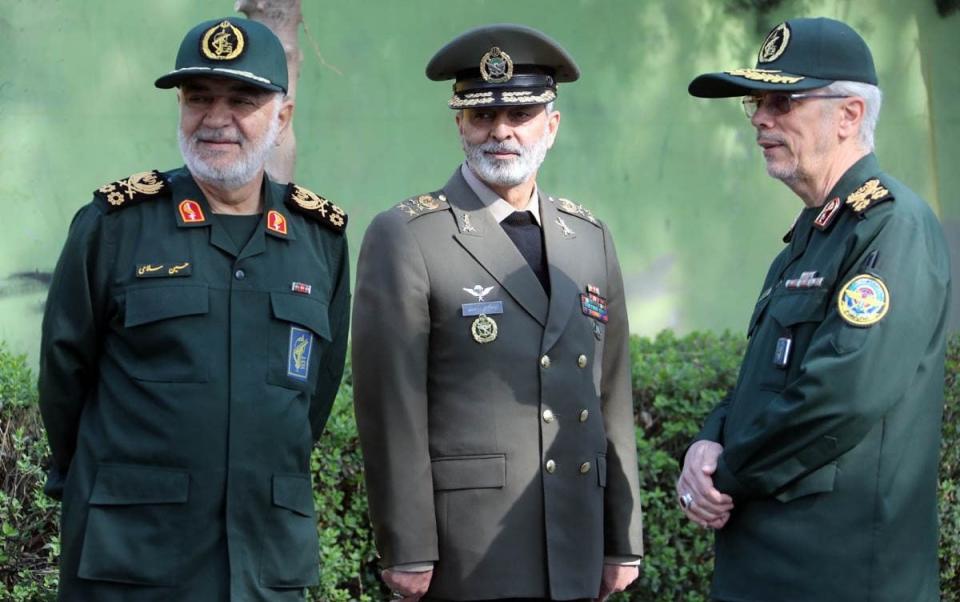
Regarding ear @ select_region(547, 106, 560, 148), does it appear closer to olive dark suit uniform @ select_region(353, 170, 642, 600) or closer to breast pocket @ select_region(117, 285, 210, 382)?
Result: olive dark suit uniform @ select_region(353, 170, 642, 600)

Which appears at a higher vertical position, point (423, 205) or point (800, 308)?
point (423, 205)

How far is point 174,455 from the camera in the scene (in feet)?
13.6

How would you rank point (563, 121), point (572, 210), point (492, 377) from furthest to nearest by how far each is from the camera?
point (563, 121) < point (572, 210) < point (492, 377)

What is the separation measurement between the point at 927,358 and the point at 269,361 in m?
1.70

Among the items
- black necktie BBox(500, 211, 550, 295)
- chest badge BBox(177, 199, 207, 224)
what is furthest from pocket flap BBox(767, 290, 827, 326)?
chest badge BBox(177, 199, 207, 224)

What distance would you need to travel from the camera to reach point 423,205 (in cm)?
478

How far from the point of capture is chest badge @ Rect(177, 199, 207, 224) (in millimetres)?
4332

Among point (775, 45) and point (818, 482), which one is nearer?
point (818, 482)

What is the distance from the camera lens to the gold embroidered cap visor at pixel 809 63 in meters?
4.40

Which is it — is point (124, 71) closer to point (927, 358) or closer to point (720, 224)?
point (720, 224)

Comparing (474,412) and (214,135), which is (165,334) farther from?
(474,412)

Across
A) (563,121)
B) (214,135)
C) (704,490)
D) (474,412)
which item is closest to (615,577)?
(704,490)

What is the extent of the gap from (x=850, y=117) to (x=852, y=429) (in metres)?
0.88

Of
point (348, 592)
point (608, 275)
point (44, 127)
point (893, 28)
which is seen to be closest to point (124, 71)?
point (44, 127)
